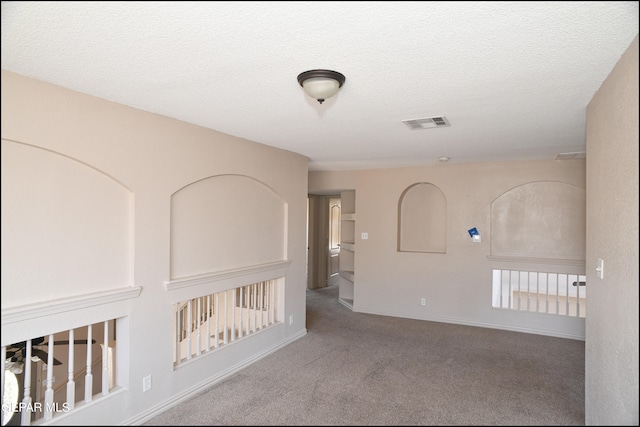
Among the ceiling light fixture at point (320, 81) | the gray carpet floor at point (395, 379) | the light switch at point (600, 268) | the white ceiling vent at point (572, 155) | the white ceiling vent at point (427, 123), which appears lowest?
the gray carpet floor at point (395, 379)

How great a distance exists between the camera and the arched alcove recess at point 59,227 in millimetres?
916

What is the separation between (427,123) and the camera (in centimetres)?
305

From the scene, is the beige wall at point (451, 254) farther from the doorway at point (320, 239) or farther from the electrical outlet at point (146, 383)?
the electrical outlet at point (146, 383)

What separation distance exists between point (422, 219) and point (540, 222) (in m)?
1.63

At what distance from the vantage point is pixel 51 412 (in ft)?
3.02

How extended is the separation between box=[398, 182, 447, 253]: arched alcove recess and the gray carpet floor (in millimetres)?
1212

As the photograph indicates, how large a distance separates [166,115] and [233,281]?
165 centimetres

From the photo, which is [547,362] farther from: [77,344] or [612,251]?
[77,344]

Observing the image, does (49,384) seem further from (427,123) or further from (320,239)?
(320,239)

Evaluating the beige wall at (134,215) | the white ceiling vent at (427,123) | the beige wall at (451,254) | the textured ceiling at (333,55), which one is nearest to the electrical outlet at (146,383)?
the beige wall at (134,215)

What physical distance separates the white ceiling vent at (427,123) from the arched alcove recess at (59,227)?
7.14 ft

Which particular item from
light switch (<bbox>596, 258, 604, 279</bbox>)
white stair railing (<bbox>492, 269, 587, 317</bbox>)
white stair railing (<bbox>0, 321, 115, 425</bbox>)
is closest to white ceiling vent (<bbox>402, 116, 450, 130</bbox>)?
light switch (<bbox>596, 258, 604, 279</bbox>)

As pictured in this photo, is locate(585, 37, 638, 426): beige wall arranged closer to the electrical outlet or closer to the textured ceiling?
the textured ceiling

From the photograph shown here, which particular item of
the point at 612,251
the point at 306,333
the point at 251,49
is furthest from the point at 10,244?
the point at 306,333
